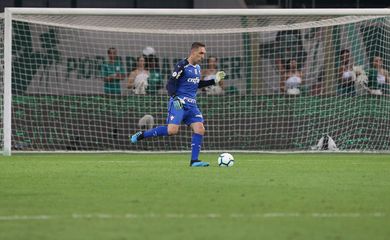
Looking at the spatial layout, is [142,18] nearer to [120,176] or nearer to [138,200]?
[120,176]

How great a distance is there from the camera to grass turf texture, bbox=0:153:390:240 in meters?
7.30

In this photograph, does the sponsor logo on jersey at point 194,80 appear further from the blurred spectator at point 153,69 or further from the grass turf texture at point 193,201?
the blurred spectator at point 153,69

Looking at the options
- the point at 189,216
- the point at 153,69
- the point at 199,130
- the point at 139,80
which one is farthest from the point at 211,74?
the point at 189,216

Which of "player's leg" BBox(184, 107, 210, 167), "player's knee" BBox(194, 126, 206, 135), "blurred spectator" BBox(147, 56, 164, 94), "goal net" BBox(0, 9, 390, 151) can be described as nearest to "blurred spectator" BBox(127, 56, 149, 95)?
"goal net" BBox(0, 9, 390, 151)

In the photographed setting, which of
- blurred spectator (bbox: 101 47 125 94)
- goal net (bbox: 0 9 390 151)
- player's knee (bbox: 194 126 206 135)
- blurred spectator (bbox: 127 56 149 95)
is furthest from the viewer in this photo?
blurred spectator (bbox: 101 47 125 94)

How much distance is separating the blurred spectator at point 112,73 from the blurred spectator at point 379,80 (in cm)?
474

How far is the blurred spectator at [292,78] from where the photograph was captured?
64.5 ft

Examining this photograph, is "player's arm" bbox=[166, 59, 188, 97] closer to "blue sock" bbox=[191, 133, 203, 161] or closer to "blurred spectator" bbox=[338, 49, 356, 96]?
"blue sock" bbox=[191, 133, 203, 161]

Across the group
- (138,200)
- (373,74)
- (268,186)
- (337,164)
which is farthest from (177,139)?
(138,200)

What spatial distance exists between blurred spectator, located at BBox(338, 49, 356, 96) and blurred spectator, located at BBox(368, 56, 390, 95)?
34 cm

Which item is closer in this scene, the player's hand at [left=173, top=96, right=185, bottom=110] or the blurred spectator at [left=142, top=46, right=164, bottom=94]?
the player's hand at [left=173, top=96, right=185, bottom=110]

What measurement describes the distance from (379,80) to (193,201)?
10.8 metres

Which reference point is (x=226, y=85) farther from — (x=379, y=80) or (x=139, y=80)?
(x=379, y=80)

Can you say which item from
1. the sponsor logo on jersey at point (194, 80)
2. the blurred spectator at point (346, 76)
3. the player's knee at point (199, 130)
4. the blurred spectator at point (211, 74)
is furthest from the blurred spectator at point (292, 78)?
the player's knee at point (199, 130)
